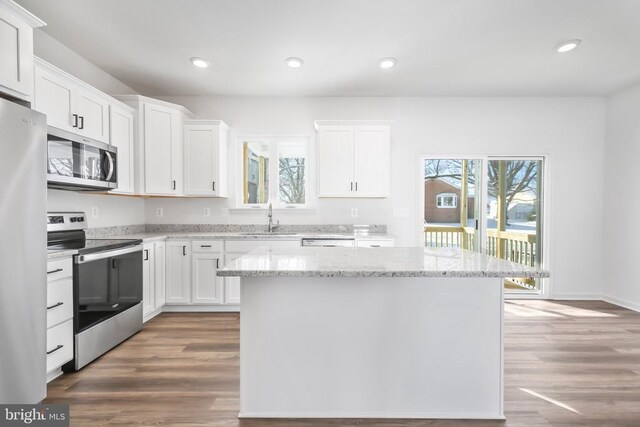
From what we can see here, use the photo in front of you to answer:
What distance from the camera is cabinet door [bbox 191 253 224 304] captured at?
3.64 m

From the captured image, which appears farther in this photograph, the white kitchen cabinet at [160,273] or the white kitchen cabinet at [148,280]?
the white kitchen cabinet at [160,273]

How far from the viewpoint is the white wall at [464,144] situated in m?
4.19

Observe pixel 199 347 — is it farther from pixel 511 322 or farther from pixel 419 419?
pixel 511 322

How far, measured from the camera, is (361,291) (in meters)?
1.73

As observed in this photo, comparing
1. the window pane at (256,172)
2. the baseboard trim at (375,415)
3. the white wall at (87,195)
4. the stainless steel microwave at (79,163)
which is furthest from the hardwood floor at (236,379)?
the window pane at (256,172)

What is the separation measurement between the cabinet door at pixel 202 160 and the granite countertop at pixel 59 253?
174cm

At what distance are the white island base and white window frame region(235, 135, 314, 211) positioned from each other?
2585 mm

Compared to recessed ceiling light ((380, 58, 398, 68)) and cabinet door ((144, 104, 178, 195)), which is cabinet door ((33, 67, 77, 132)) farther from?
recessed ceiling light ((380, 58, 398, 68))

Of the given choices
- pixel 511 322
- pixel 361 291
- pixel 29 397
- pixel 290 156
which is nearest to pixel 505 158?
pixel 511 322

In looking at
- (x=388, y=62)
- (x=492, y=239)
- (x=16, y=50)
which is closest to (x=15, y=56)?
(x=16, y=50)

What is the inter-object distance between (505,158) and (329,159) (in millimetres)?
2440

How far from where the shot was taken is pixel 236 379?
221 centimetres

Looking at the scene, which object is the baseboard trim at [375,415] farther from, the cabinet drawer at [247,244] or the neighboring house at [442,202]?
the neighboring house at [442,202]

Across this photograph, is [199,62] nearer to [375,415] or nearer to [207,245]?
[207,245]
